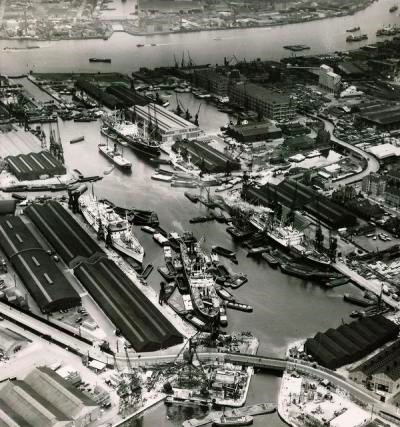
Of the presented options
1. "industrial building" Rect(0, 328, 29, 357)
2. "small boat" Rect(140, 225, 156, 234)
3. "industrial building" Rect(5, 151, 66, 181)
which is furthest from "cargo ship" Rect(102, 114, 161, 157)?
"industrial building" Rect(0, 328, 29, 357)

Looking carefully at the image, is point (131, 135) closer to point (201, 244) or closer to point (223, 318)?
point (201, 244)

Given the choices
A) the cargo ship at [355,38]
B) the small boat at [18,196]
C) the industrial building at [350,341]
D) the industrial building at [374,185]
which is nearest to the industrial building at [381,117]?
the industrial building at [374,185]

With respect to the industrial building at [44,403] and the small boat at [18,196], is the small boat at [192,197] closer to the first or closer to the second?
the small boat at [18,196]

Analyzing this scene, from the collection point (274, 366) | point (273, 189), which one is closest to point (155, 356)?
point (274, 366)

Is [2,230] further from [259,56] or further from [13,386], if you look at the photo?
[259,56]

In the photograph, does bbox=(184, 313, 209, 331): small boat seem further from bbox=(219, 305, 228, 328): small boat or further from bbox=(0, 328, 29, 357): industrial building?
bbox=(0, 328, 29, 357): industrial building

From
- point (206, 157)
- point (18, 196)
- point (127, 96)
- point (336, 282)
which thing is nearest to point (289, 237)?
point (336, 282)
